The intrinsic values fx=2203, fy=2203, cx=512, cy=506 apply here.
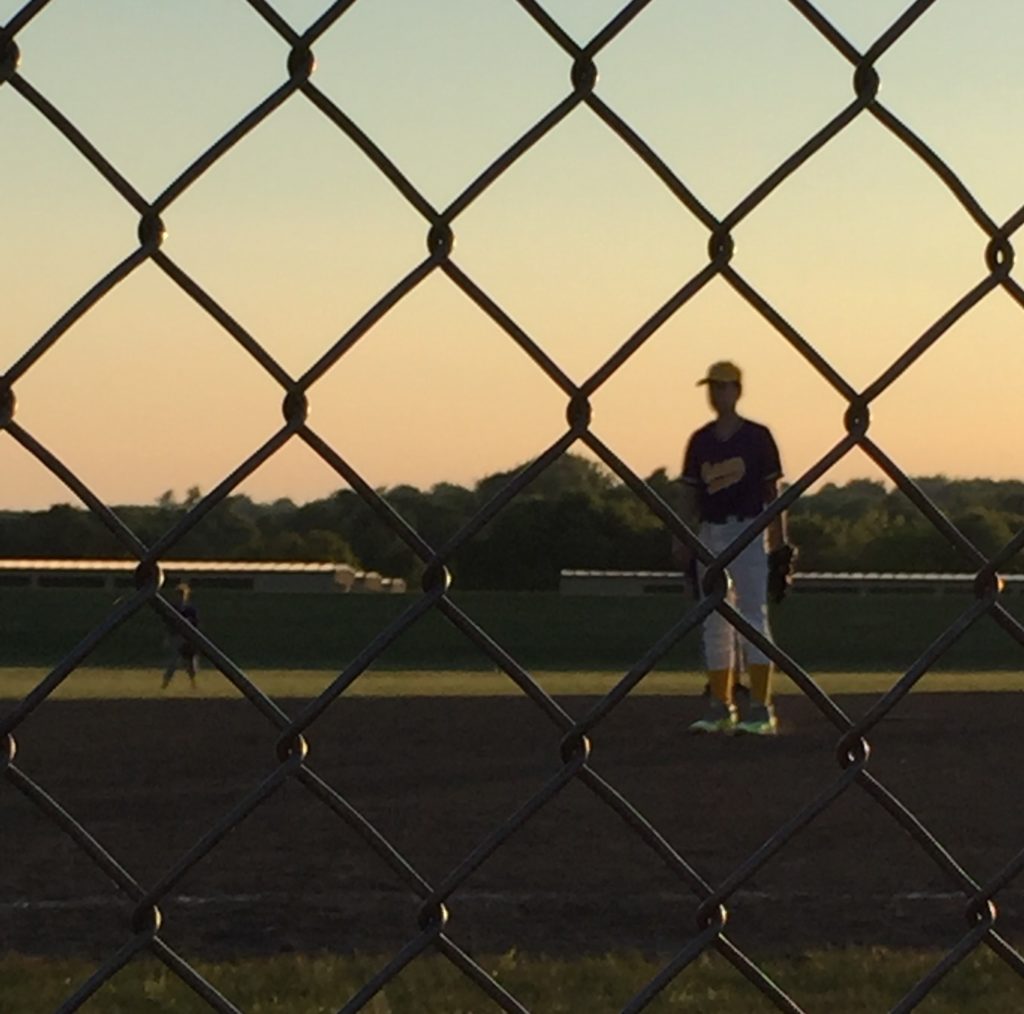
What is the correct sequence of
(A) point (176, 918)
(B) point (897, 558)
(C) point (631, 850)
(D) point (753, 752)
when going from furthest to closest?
(B) point (897, 558) → (D) point (753, 752) → (C) point (631, 850) → (A) point (176, 918)

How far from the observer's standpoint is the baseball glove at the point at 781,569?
37.7 ft

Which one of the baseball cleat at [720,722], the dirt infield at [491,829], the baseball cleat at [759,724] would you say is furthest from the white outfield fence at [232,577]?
the dirt infield at [491,829]

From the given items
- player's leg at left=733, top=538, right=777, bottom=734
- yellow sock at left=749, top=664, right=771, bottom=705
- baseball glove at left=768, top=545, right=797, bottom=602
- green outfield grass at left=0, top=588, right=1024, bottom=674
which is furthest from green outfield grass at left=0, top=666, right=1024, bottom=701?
player's leg at left=733, top=538, right=777, bottom=734

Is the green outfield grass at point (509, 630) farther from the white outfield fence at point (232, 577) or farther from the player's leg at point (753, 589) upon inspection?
the player's leg at point (753, 589)

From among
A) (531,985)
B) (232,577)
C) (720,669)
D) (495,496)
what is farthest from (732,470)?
(232,577)

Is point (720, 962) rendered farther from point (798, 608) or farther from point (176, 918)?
point (798, 608)

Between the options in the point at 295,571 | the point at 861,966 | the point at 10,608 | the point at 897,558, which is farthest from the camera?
the point at 295,571

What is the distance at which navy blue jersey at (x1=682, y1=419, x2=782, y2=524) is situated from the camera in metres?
10.7

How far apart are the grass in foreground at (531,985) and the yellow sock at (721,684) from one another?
6094 millimetres

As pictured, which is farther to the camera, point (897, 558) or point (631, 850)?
point (897, 558)

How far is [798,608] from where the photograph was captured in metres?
34.0

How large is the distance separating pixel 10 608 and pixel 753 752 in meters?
23.2

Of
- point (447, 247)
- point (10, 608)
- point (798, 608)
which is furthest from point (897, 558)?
point (447, 247)

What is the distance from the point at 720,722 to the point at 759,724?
27 centimetres
